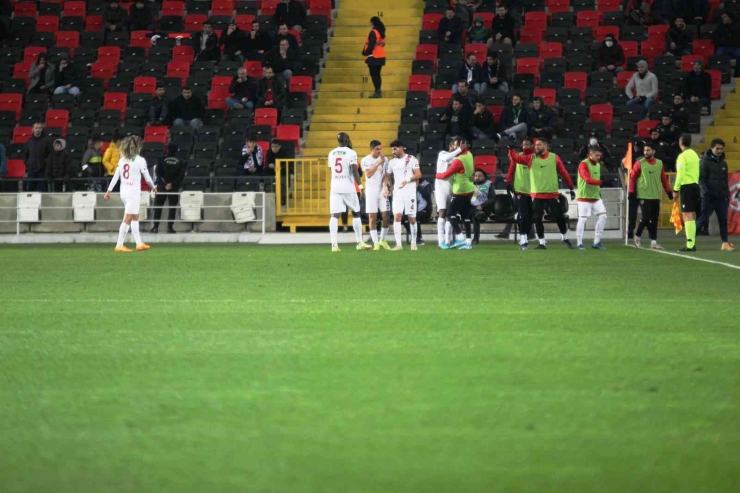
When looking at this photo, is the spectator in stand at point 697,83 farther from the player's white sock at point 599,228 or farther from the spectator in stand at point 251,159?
the spectator in stand at point 251,159

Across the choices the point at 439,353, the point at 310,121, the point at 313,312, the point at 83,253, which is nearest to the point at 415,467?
the point at 439,353

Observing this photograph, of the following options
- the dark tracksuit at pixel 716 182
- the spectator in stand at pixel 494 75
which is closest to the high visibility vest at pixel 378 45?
the spectator in stand at pixel 494 75

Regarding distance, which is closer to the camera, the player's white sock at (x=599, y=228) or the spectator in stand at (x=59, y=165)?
the player's white sock at (x=599, y=228)

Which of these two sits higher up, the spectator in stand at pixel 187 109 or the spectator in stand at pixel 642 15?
the spectator in stand at pixel 642 15

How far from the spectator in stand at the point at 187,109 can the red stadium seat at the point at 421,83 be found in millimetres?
5596

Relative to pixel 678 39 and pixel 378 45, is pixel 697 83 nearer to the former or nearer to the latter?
pixel 678 39

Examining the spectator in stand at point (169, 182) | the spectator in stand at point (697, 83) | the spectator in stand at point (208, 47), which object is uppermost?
the spectator in stand at point (208, 47)

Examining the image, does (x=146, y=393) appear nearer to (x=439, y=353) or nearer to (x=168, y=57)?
(x=439, y=353)

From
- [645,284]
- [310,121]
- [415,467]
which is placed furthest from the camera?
[310,121]

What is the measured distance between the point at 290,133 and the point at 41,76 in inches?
307

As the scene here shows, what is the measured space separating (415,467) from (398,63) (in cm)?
2828

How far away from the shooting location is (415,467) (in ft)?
15.4

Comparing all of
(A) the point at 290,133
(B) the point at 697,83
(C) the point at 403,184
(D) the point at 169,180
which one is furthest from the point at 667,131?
(D) the point at 169,180

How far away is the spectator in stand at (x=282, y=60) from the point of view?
99.3ft
